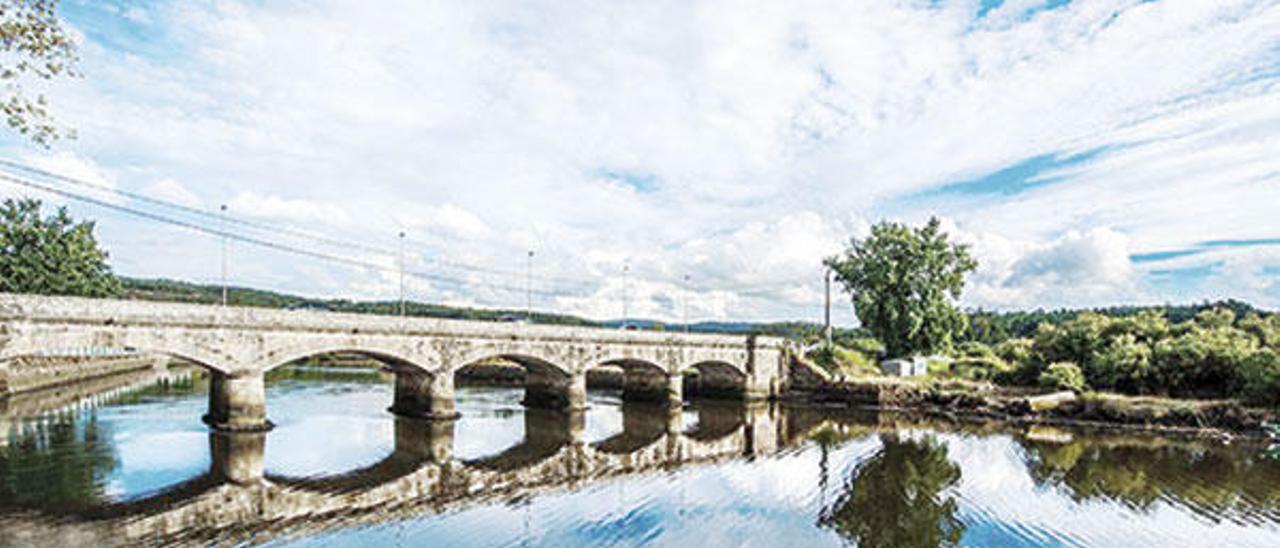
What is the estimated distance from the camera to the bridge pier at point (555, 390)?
43.5 metres

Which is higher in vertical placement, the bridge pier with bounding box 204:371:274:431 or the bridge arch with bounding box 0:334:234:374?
the bridge arch with bounding box 0:334:234:374

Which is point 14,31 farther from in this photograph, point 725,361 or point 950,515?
point 725,361

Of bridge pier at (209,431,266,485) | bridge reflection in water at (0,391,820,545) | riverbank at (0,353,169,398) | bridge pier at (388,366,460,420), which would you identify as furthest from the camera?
riverbank at (0,353,169,398)

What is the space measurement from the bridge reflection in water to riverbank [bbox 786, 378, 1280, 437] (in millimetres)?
13091

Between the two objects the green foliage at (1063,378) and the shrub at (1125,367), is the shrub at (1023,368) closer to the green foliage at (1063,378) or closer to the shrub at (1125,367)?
the green foliage at (1063,378)

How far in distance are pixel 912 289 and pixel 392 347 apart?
1567 inches

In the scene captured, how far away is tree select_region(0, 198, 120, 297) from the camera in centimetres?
5200

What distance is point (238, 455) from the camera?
1037 inches

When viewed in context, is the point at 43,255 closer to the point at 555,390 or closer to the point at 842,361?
the point at 555,390

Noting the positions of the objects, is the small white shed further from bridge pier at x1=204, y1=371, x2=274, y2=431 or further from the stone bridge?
bridge pier at x1=204, y1=371, x2=274, y2=431

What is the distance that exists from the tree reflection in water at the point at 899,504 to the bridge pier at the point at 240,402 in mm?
23099

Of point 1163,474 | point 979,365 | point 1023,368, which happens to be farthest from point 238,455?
point 979,365

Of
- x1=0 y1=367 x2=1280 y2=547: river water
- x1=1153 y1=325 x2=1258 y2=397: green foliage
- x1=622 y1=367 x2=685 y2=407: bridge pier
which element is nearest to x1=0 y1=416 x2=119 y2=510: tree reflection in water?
x1=0 y1=367 x2=1280 y2=547: river water

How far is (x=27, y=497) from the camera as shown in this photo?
19.8 metres
